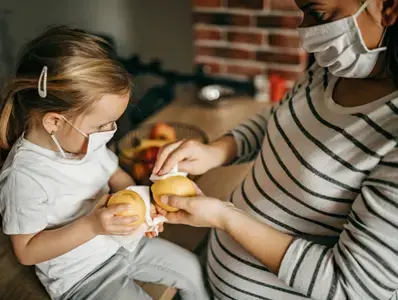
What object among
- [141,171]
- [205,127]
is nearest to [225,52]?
[205,127]

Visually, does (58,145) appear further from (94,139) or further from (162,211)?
(162,211)

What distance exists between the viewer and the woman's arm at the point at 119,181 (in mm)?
874

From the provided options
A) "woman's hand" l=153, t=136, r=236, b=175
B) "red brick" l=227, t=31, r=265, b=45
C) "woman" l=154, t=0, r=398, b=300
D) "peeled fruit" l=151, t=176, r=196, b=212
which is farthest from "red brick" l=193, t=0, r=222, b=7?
"peeled fruit" l=151, t=176, r=196, b=212

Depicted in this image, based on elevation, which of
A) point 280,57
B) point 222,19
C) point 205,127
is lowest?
point 205,127

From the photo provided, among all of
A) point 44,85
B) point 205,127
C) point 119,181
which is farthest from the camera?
point 205,127

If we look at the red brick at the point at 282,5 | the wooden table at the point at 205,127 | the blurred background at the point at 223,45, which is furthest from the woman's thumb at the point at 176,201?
the red brick at the point at 282,5

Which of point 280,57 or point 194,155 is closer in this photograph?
point 194,155

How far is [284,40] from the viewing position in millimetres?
1720

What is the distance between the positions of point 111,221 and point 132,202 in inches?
1.6

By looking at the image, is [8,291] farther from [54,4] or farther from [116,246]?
[54,4]

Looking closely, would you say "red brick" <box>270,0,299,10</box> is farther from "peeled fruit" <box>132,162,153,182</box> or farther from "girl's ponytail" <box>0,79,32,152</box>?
"girl's ponytail" <box>0,79,32,152</box>

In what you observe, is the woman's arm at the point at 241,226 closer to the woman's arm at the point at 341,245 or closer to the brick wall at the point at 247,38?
the woman's arm at the point at 341,245

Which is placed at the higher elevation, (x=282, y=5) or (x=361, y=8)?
(x=361, y=8)

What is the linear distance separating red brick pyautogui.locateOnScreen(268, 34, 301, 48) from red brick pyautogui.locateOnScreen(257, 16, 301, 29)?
0.03 m
